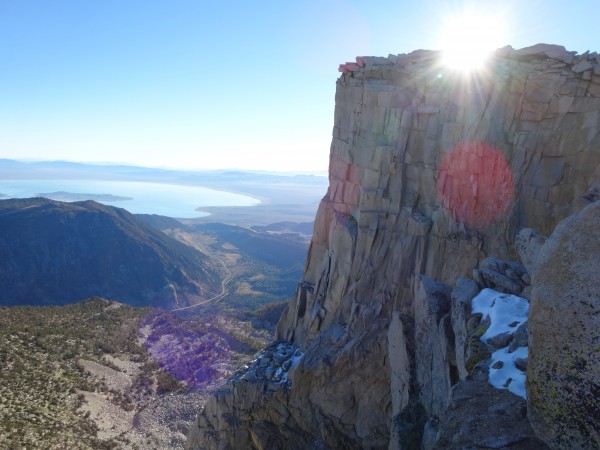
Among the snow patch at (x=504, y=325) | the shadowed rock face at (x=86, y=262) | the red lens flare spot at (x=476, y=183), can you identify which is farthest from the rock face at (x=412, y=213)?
the shadowed rock face at (x=86, y=262)

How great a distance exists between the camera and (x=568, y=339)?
267 inches

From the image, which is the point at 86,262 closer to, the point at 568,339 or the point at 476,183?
the point at 476,183

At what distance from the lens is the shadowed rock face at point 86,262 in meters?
100

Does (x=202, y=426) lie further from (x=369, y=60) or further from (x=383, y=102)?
(x=369, y=60)

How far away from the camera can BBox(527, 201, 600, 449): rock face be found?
21.3 feet

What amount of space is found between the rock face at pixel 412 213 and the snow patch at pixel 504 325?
32.5 inches

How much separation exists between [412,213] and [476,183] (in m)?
3.38

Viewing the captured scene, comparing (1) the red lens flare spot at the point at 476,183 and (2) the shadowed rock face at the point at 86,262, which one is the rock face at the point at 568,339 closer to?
(1) the red lens flare spot at the point at 476,183

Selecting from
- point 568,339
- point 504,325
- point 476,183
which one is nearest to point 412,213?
point 476,183

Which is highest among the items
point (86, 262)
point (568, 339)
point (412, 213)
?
point (412, 213)

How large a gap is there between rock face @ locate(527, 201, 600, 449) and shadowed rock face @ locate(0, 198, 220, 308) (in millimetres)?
101209

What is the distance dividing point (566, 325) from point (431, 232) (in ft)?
45.7

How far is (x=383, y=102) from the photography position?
2206cm

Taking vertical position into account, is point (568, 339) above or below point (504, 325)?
above
